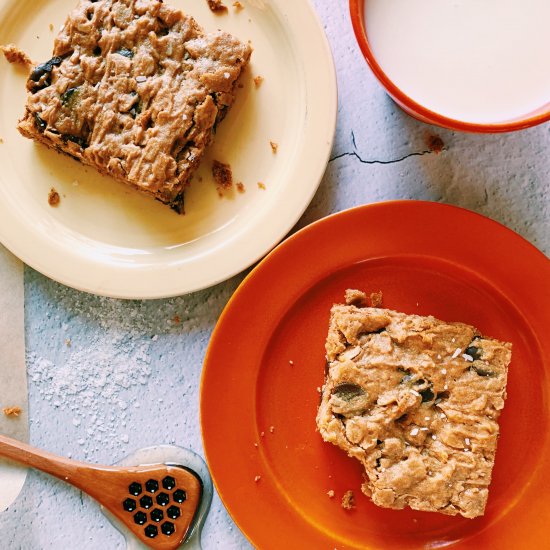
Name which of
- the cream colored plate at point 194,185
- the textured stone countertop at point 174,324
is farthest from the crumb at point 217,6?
the textured stone countertop at point 174,324

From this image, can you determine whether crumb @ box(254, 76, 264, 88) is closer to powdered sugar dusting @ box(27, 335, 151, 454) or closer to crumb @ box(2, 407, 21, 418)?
powdered sugar dusting @ box(27, 335, 151, 454)

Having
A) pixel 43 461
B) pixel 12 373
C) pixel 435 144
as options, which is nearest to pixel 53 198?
pixel 12 373

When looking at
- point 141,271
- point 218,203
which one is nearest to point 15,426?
point 141,271

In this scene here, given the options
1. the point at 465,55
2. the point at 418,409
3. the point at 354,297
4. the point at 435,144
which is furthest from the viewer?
the point at 435,144

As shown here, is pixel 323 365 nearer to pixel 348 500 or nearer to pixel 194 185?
pixel 348 500

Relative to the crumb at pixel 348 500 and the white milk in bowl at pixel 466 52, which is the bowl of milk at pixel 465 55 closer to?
the white milk in bowl at pixel 466 52

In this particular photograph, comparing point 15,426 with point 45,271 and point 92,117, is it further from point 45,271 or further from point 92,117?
point 92,117
